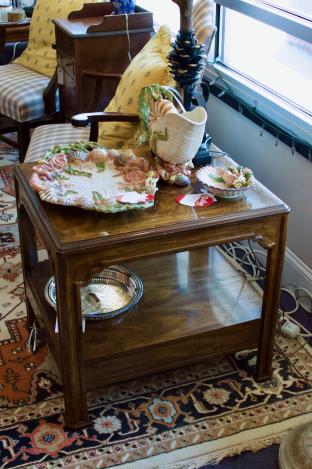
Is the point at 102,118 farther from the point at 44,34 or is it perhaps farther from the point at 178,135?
the point at 44,34

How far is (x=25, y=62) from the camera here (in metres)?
3.65

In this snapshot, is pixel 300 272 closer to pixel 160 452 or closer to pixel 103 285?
pixel 103 285

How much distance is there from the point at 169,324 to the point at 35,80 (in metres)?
1.94

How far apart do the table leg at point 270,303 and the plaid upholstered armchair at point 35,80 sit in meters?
1.89

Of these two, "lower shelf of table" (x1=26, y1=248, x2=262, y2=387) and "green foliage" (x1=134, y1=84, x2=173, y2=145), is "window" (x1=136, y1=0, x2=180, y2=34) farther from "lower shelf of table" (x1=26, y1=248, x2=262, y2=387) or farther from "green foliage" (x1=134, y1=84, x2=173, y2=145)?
"lower shelf of table" (x1=26, y1=248, x2=262, y2=387)

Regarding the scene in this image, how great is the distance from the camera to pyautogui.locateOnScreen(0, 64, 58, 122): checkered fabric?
3.30 m

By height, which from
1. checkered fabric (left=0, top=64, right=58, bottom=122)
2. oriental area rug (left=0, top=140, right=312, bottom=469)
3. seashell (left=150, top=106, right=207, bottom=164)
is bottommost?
oriental area rug (left=0, top=140, right=312, bottom=469)

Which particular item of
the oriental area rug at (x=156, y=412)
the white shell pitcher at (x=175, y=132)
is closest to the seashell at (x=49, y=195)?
the white shell pitcher at (x=175, y=132)

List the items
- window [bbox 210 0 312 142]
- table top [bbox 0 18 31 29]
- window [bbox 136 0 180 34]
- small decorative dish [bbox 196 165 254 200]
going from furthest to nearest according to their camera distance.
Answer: table top [bbox 0 18 31 29] → window [bbox 136 0 180 34] → window [bbox 210 0 312 142] → small decorative dish [bbox 196 165 254 200]

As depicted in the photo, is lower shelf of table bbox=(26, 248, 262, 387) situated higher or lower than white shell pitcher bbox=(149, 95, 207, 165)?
lower

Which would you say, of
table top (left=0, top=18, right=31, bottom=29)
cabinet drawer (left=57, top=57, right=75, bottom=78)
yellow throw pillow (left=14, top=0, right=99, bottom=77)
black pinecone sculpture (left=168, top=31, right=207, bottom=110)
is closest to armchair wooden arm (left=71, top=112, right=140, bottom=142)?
black pinecone sculpture (left=168, top=31, right=207, bottom=110)

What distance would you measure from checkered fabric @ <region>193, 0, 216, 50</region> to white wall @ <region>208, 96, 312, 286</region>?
422 mm

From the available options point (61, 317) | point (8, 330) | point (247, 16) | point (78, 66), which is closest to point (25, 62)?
point (78, 66)

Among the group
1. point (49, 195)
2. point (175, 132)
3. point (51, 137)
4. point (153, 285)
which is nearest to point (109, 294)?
point (153, 285)
